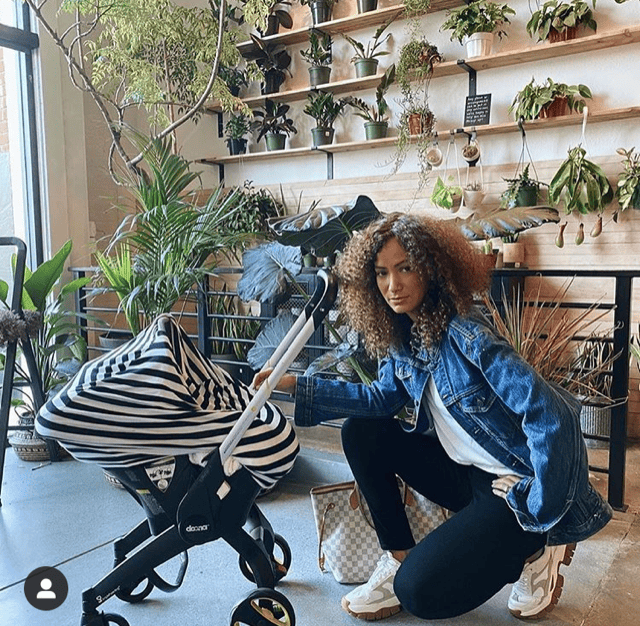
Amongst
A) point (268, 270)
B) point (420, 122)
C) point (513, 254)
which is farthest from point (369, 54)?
point (268, 270)

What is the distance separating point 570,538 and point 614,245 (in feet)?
7.55

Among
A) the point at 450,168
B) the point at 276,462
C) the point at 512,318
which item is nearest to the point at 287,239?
the point at 512,318

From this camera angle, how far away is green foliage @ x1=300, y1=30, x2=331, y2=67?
3914 millimetres

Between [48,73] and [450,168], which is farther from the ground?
[48,73]

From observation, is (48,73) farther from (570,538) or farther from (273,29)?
(570,538)

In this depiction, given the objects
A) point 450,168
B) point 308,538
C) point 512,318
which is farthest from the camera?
point 450,168

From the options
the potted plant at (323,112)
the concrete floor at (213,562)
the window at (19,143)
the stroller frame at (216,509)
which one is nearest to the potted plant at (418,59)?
the potted plant at (323,112)

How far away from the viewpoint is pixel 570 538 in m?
1.36

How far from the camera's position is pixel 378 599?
5.07ft

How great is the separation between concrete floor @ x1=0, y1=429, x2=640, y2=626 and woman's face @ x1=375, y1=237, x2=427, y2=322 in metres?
0.83

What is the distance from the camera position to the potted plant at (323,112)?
3.94 m

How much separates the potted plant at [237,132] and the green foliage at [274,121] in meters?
0.08

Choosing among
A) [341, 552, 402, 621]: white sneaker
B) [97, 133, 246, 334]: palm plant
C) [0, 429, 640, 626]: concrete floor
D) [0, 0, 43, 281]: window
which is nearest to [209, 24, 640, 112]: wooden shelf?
[0, 0, 43, 281]: window

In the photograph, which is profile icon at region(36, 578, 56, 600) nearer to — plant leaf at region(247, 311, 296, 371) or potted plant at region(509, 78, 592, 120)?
plant leaf at region(247, 311, 296, 371)
